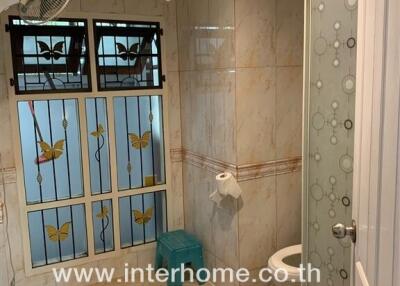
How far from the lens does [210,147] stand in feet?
9.36

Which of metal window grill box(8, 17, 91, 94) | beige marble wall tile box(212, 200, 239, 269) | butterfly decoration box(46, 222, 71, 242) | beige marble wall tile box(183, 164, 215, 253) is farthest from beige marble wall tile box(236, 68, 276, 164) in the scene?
butterfly decoration box(46, 222, 71, 242)

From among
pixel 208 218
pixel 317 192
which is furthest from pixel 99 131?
pixel 317 192

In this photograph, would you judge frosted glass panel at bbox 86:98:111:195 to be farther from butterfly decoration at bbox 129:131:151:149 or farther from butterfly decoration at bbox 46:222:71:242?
butterfly decoration at bbox 46:222:71:242

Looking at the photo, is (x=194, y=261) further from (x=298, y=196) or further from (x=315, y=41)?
(x=315, y=41)

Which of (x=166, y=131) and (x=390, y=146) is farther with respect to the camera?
(x=166, y=131)

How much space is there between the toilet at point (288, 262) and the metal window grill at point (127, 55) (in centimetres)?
155

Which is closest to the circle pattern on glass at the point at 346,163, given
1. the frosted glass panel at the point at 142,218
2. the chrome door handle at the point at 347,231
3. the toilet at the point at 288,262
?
the chrome door handle at the point at 347,231

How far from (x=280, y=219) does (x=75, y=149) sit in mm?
1572

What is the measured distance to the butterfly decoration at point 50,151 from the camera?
2.83 meters

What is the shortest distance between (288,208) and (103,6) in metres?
1.96

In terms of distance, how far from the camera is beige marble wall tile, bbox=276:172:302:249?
277 cm

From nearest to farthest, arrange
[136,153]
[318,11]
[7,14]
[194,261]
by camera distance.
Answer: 1. [318,11]
2. [7,14]
3. [194,261]
4. [136,153]

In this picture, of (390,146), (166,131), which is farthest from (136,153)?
(390,146)

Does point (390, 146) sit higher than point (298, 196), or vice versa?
point (390, 146)
